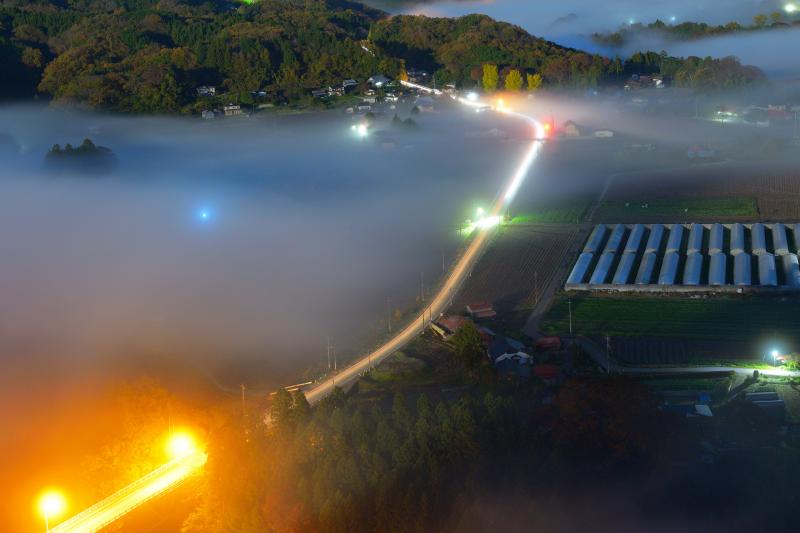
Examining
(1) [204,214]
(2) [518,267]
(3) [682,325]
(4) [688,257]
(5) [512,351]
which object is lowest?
(1) [204,214]

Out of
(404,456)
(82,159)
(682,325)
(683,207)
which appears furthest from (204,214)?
(404,456)

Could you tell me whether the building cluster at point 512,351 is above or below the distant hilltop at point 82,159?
above

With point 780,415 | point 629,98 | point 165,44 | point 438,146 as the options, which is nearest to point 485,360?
point 780,415

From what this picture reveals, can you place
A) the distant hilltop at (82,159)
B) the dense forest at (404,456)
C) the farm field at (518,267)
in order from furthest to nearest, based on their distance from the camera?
the distant hilltop at (82,159)
the farm field at (518,267)
the dense forest at (404,456)

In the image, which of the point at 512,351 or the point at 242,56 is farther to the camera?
the point at 242,56

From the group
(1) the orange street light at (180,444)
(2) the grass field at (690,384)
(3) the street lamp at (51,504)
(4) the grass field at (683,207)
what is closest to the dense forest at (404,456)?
(1) the orange street light at (180,444)

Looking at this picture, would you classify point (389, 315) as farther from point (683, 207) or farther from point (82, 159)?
point (82, 159)

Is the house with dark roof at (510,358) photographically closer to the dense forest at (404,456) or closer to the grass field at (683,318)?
the grass field at (683,318)
